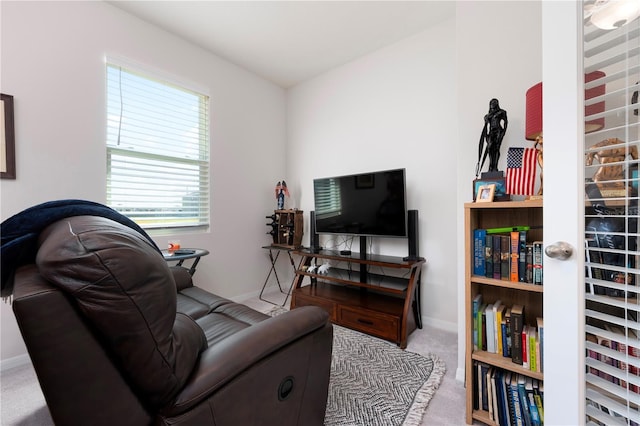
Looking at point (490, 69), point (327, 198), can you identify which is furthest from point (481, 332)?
point (327, 198)

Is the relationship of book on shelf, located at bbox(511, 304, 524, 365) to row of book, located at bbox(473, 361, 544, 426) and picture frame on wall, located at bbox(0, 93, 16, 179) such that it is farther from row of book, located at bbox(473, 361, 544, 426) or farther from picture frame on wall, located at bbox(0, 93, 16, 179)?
picture frame on wall, located at bbox(0, 93, 16, 179)

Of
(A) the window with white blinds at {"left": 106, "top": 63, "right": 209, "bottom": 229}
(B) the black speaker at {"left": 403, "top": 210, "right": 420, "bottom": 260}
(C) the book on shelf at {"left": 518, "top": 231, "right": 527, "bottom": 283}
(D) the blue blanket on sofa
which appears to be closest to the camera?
(D) the blue blanket on sofa

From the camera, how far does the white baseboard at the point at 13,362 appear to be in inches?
71.0

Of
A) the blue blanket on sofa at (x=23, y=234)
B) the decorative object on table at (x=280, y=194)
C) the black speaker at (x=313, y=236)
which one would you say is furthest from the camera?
the decorative object on table at (x=280, y=194)

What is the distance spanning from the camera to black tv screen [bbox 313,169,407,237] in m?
2.35

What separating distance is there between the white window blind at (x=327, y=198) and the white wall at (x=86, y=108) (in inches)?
36.2

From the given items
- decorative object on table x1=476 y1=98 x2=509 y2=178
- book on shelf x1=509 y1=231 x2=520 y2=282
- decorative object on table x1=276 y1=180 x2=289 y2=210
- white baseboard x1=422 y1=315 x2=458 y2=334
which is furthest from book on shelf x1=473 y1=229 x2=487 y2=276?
decorative object on table x1=276 y1=180 x2=289 y2=210

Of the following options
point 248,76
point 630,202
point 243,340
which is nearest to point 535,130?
point 630,202

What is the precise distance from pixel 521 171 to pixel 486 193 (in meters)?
0.19

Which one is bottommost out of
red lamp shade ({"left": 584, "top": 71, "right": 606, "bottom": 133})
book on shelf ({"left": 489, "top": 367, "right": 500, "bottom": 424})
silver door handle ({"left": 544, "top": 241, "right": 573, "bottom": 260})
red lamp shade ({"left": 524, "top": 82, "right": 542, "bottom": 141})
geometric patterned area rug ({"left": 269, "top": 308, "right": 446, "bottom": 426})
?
geometric patterned area rug ({"left": 269, "top": 308, "right": 446, "bottom": 426})

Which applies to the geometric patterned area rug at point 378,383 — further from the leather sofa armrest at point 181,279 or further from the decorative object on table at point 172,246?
the decorative object on table at point 172,246

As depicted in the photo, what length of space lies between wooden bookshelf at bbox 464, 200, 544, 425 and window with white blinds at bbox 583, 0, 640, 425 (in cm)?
39

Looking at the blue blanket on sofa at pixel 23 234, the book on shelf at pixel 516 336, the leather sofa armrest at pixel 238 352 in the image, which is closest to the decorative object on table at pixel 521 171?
the book on shelf at pixel 516 336

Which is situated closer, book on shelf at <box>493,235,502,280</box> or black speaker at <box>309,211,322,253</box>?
book on shelf at <box>493,235,502,280</box>
